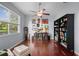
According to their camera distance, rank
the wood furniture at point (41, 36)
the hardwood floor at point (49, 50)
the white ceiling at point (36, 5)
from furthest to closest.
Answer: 1. the wood furniture at point (41, 36)
2. the white ceiling at point (36, 5)
3. the hardwood floor at point (49, 50)

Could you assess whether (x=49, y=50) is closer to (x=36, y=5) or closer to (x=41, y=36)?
(x=36, y=5)

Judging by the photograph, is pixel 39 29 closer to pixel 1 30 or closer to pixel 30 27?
pixel 30 27

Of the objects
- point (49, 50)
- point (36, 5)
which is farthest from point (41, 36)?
point (49, 50)

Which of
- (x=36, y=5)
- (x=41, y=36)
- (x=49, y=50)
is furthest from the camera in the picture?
(x=41, y=36)

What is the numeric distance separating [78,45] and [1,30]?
301 cm

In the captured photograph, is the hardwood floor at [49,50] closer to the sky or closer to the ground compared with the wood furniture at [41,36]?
closer to the ground

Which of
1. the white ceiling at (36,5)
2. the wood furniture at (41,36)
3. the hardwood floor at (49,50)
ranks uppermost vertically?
the white ceiling at (36,5)

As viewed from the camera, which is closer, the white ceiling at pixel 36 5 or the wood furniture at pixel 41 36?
the white ceiling at pixel 36 5

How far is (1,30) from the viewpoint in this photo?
177 inches

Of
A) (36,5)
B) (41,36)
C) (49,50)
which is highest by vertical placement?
(36,5)

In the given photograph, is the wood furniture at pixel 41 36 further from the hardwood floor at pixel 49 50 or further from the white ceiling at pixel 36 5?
the hardwood floor at pixel 49 50

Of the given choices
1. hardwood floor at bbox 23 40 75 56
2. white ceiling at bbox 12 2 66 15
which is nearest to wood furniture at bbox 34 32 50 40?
white ceiling at bbox 12 2 66 15

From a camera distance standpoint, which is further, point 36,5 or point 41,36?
point 41,36

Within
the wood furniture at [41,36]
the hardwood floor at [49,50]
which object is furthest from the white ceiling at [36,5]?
the wood furniture at [41,36]
